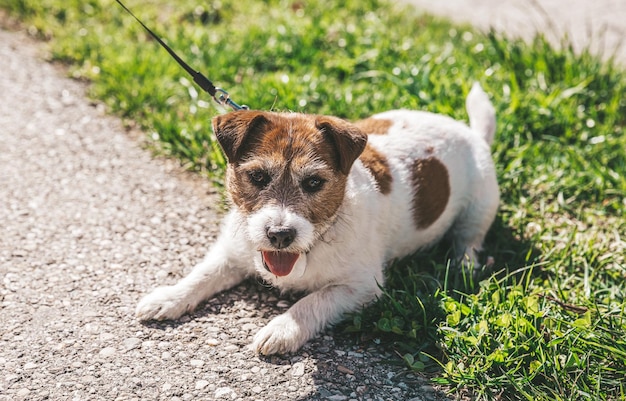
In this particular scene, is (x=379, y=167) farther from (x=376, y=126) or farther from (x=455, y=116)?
(x=455, y=116)

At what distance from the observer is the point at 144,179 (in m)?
5.52

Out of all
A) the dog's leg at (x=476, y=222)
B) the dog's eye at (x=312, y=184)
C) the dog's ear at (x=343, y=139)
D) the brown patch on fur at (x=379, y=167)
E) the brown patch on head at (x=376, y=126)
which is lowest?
the dog's leg at (x=476, y=222)

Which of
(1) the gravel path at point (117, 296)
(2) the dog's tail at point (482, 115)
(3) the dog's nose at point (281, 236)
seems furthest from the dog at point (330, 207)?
(2) the dog's tail at point (482, 115)

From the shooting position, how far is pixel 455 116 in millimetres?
5926

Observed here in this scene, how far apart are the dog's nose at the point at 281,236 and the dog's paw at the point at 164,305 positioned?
823mm

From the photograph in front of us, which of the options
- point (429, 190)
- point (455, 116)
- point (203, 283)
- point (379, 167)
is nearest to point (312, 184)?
point (379, 167)

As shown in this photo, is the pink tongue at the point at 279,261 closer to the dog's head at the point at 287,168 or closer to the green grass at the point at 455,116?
the dog's head at the point at 287,168

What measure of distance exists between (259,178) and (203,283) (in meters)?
0.82

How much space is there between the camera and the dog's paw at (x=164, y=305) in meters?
4.02

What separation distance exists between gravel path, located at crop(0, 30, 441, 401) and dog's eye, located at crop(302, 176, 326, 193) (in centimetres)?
86

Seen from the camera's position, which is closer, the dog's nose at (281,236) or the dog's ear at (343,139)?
the dog's nose at (281,236)

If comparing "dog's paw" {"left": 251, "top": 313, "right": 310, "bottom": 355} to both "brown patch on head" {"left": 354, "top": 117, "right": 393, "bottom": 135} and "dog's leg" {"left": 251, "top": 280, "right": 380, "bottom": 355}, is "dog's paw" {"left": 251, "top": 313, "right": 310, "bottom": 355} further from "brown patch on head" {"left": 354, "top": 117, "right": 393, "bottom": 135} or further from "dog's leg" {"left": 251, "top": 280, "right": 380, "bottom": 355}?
"brown patch on head" {"left": 354, "top": 117, "right": 393, "bottom": 135}

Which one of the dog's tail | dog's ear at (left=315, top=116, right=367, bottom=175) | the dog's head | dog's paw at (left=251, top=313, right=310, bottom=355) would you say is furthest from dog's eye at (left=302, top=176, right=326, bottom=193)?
the dog's tail

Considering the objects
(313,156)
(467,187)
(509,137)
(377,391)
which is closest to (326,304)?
(377,391)
